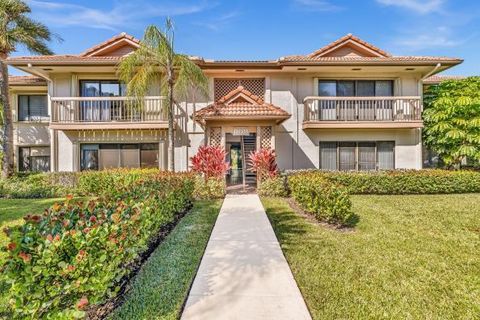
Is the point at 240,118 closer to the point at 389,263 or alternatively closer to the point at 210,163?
the point at 210,163

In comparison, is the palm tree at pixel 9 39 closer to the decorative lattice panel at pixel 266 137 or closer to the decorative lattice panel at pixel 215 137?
the decorative lattice panel at pixel 215 137

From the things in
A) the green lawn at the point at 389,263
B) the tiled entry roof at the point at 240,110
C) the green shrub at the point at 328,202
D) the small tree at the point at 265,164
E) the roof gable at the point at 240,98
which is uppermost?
the roof gable at the point at 240,98

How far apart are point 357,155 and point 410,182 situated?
358cm

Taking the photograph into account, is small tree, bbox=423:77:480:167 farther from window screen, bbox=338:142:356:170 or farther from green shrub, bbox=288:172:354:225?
green shrub, bbox=288:172:354:225

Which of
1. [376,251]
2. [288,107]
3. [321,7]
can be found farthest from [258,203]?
[321,7]

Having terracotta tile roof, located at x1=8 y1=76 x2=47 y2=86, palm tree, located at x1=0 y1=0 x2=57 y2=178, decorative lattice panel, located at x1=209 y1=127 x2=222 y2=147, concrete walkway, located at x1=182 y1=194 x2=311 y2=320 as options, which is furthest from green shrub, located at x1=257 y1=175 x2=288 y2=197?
terracotta tile roof, located at x1=8 y1=76 x2=47 y2=86

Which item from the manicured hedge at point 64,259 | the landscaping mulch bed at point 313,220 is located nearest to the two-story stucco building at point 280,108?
the landscaping mulch bed at point 313,220

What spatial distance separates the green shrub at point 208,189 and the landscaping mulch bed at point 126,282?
4427 mm

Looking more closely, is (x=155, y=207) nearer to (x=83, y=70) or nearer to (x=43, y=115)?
(x=83, y=70)

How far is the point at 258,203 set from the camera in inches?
418

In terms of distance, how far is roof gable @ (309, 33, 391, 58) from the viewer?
15656 millimetres

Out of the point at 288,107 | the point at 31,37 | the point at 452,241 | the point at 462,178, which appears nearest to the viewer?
the point at 452,241

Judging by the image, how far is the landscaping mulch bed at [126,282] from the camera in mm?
3504

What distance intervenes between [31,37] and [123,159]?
7393 millimetres
